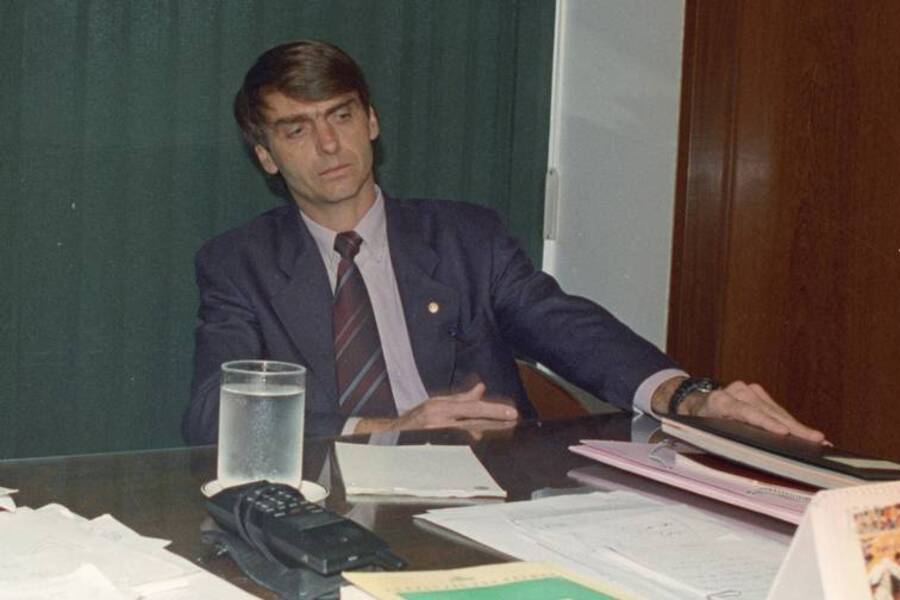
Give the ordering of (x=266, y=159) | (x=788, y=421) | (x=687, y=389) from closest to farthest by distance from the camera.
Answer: (x=788, y=421)
(x=687, y=389)
(x=266, y=159)

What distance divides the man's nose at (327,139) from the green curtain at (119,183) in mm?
404

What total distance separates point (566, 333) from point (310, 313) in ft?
1.53

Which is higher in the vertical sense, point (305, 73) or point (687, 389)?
point (305, 73)

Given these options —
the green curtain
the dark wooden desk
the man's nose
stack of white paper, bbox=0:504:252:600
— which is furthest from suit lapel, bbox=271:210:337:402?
stack of white paper, bbox=0:504:252:600

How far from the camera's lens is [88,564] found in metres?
0.98

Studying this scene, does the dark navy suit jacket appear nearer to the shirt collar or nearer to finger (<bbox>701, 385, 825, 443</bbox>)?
the shirt collar

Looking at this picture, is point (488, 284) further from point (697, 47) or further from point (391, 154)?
point (697, 47)

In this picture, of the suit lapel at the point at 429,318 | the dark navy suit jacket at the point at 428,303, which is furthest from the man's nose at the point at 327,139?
the suit lapel at the point at 429,318

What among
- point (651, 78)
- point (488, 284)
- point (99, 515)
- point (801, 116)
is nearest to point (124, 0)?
point (488, 284)

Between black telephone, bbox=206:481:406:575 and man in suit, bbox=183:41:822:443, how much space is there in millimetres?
1097

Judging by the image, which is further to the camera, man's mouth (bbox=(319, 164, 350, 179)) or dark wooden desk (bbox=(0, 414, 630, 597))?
man's mouth (bbox=(319, 164, 350, 179))

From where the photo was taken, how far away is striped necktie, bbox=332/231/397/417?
240 centimetres

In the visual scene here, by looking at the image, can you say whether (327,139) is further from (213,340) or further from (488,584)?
(488,584)

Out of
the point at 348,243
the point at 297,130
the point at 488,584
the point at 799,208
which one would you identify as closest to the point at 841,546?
the point at 488,584
